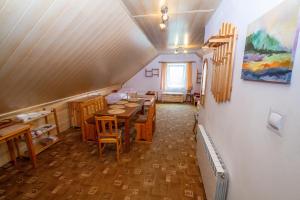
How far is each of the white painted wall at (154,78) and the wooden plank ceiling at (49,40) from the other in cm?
457

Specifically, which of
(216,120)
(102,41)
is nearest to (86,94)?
(102,41)

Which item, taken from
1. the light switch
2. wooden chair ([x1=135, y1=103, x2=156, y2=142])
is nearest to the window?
wooden chair ([x1=135, y1=103, x2=156, y2=142])

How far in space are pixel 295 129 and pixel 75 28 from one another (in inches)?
87.2

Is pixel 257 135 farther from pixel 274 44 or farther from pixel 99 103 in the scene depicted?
pixel 99 103

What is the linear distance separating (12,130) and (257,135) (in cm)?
295

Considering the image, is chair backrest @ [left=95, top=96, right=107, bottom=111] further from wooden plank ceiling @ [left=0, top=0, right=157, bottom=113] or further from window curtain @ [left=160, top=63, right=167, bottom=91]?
window curtain @ [left=160, top=63, right=167, bottom=91]

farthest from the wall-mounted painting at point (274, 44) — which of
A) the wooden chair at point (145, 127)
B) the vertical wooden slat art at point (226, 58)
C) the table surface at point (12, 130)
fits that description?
the table surface at point (12, 130)

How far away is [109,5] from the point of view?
1896mm

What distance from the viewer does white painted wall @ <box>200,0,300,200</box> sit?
2.29ft

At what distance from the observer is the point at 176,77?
7.71m

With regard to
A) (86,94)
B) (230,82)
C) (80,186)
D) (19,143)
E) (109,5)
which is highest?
(109,5)

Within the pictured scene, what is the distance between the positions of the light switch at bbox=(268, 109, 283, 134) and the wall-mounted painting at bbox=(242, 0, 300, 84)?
0.57 ft

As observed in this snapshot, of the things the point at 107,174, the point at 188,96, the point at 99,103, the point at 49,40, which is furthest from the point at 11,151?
the point at 188,96

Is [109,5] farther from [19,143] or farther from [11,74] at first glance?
[19,143]
